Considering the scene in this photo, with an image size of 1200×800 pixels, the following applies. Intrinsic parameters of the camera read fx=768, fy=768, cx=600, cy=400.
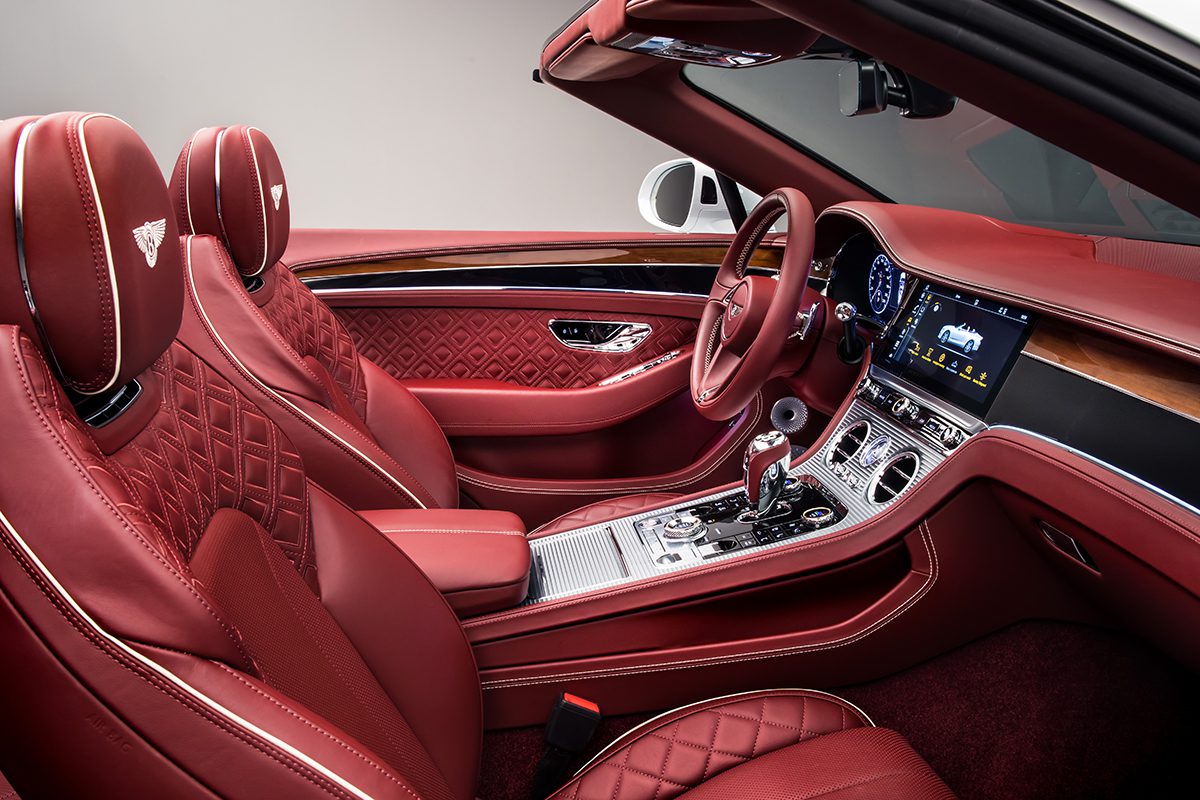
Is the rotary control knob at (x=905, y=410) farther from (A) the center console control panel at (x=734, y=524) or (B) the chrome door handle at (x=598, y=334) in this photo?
(B) the chrome door handle at (x=598, y=334)

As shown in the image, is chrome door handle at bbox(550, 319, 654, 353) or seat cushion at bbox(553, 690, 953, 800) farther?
chrome door handle at bbox(550, 319, 654, 353)

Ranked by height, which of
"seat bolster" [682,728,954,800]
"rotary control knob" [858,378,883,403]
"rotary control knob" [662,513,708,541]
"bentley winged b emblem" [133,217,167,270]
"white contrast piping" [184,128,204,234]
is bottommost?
"seat bolster" [682,728,954,800]

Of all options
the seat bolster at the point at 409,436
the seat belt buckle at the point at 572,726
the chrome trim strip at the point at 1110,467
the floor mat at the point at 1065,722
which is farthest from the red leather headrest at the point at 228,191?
the floor mat at the point at 1065,722

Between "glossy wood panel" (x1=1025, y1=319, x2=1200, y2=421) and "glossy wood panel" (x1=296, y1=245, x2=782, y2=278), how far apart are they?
1.10m

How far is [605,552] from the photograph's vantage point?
1305 millimetres

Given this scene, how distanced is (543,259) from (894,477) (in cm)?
117

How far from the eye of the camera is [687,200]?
2.21 m

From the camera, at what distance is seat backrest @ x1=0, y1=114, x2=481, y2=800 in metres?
0.50

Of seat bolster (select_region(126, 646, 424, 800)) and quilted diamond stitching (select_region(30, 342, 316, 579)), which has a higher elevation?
quilted diamond stitching (select_region(30, 342, 316, 579))

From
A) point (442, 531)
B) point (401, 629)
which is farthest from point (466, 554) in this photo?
point (401, 629)

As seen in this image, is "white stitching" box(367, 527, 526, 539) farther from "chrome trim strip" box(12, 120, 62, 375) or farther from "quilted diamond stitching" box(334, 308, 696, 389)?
"quilted diamond stitching" box(334, 308, 696, 389)

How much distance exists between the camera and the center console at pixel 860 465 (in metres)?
1.15

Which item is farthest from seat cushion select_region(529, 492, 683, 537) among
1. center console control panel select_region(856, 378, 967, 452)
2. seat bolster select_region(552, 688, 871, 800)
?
seat bolster select_region(552, 688, 871, 800)

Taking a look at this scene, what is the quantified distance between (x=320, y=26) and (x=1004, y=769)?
2.96 metres
